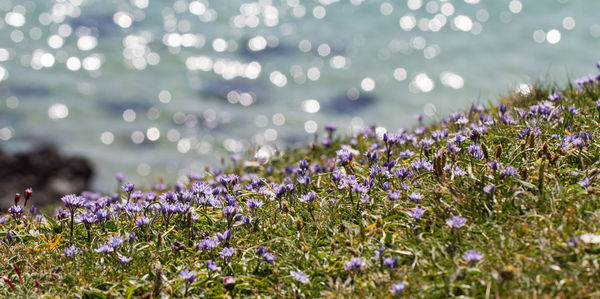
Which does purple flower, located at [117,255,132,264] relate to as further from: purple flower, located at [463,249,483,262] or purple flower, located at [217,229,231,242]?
purple flower, located at [463,249,483,262]

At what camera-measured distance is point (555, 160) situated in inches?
170

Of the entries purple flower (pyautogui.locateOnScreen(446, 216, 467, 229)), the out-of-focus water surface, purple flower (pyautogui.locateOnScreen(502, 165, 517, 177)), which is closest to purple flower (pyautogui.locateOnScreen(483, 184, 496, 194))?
purple flower (pyautogui.locateOnScreen(502, 165, 517, 177))

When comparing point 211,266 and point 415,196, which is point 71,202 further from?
point 415,196

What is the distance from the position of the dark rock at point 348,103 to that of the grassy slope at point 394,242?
41.2 feet

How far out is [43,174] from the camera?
1280 cm

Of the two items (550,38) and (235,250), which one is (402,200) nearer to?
(235,250)

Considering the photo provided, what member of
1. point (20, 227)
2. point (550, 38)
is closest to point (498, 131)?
point (20, 227)

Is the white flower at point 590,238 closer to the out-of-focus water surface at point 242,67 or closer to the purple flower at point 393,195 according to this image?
the purple flower at point 393,195

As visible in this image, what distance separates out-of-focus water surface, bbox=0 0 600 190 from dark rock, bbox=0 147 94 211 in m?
0.85

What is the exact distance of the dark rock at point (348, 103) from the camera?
17547 millimetres

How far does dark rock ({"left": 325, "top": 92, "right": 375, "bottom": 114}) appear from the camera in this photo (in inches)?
691

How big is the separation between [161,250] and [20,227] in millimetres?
1519

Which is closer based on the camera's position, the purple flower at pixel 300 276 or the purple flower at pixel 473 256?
the purple flower at pixel 473 256

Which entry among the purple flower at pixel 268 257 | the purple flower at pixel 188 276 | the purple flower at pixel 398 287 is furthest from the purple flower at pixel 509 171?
the purple flower at pixel 188 276
